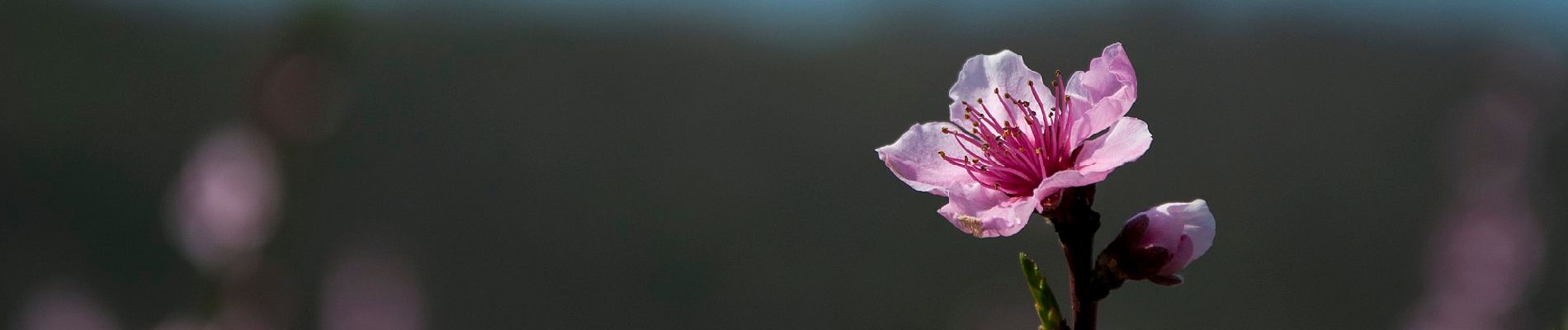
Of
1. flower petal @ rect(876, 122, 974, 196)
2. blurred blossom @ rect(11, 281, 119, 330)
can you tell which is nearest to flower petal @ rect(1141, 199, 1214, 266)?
flower petal @ rect(876, 122, 974, 196)

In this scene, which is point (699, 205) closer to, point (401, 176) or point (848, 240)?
point (848, 240)

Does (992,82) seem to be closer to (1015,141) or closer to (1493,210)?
(1015,141)

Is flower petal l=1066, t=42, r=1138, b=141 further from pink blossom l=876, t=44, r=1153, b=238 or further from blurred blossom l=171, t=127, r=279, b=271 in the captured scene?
blurred blossom l=171, t=127, r=279, b=271

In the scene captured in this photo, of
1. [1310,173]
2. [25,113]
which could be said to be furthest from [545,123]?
[1310,173]

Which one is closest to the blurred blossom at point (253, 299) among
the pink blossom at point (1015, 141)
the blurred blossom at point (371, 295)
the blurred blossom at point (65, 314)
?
the blurred blossom at point (371, 295)

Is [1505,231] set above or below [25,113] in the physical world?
below

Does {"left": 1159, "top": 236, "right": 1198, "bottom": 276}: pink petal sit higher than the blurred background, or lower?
lower
